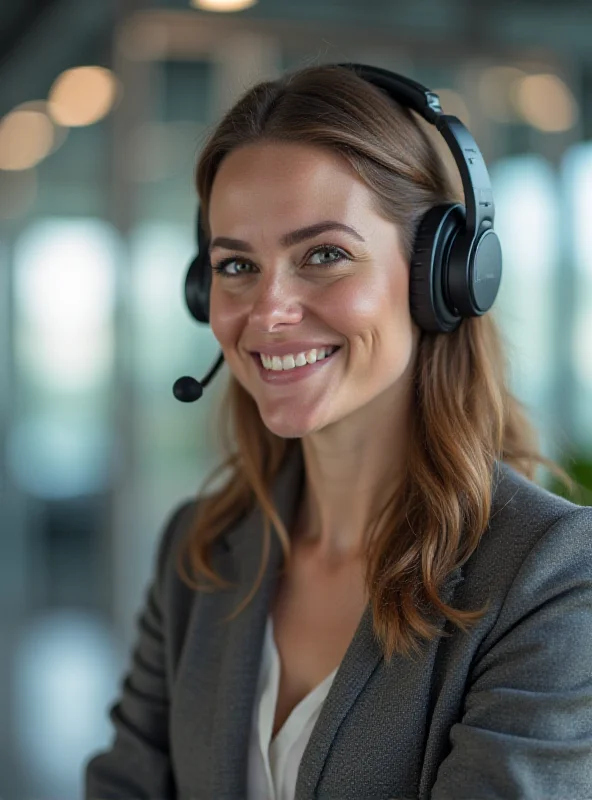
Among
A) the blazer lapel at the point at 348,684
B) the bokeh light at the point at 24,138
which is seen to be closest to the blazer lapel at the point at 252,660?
the blazer lapel at the point at 348,684

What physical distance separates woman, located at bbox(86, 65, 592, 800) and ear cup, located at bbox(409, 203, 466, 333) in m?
0.01

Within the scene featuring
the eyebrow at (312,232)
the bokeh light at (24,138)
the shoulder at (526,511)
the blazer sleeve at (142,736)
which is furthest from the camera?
the bokeh light at (24,138)

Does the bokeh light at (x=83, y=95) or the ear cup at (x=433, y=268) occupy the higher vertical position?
the bokeh light at (x=83, y=95)

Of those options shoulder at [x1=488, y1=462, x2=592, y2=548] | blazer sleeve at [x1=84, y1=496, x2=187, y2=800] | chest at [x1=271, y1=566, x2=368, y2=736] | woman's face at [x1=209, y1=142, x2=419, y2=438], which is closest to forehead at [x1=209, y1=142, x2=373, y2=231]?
woman's face at [x1=209, y1=142, x2=419, y2=438]

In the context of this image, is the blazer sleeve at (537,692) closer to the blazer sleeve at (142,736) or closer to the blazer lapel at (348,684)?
the blazer lapel at (348,684)

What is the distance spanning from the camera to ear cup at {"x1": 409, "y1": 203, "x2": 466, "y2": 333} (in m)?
1.36

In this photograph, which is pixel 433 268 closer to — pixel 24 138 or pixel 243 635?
pixel 243 635

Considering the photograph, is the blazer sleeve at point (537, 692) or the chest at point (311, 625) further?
the chest at point (311, 625)

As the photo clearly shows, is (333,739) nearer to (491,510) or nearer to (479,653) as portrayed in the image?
(479,653)

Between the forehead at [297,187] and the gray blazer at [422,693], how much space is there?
435mm

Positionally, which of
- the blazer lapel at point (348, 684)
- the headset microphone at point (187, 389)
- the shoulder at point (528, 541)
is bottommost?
the blazer lapel at point (348, 684)

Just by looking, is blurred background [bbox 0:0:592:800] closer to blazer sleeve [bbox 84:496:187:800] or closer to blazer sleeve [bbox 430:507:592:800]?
blazer sleeve [bbox 84:496:187:800]

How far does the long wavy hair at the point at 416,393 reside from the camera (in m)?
1.28

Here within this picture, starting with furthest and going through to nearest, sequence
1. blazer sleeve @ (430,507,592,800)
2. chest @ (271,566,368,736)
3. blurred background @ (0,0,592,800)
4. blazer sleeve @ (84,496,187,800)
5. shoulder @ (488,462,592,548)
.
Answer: blurred background @ (0,0,592,800) → blazer sleeve @ (84,496,187,800) → chest @ (271,566,368,736) → shoulder @ (488,462,592,548) → blazer sleeve @ (430,507,592,800)
